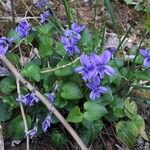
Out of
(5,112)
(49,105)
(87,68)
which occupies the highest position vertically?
(87,68)

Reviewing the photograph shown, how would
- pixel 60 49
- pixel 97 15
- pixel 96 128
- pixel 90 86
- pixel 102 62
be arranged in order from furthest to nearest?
pixel 97 15 → pixel 60 49 → pixel 96 128 → pixel 90 86 → pixel 102 62

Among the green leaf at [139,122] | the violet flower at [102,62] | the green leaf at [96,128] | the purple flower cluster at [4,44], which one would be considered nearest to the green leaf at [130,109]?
the green leaf at [139,122]

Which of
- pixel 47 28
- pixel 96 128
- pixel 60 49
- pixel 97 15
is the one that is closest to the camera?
pixel 96 128

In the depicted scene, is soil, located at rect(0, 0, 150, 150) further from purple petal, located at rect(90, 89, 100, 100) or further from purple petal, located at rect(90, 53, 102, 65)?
purple petal, located at rect(90, 53, 102, 65)

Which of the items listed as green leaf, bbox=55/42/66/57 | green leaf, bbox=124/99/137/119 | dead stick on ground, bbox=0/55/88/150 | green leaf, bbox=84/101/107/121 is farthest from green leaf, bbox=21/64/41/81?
green leaf, bbox=124/99/137/119

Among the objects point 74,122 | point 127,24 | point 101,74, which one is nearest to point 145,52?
point 101,74

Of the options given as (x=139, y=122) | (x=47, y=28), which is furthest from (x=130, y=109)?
(x=47, y=28)

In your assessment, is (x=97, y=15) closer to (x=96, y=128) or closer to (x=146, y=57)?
(x=146, y=57)

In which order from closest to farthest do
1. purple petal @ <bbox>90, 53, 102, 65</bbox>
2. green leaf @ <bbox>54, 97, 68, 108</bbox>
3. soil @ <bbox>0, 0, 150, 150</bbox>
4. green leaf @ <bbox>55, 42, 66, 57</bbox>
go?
purple petal @ <bbox>90, 53, 102, 65</bbox>
green leaf @ <bbox>54, 97, 68, 108</bbox>
green leaf @ <bbox>55, 42, 66, 57</bbox>
soil @ <bbox>0, 0, 150, 150</bbox>
